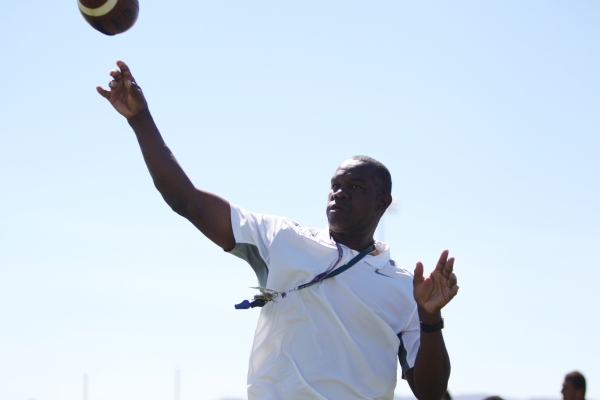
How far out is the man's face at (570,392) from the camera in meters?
11.4

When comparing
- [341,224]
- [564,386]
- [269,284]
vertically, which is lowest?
[564,386]

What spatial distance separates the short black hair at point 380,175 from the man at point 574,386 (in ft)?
20.2

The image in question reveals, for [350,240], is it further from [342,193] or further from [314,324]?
[314,324]

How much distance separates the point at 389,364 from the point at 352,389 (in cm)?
41

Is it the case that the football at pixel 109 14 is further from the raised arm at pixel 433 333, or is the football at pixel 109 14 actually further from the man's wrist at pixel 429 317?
the man's wrist at pixel 429 317

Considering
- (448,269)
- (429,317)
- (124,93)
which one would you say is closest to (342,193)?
(448,269)

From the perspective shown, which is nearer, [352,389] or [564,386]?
[352,389]

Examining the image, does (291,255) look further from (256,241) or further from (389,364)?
(389,364)

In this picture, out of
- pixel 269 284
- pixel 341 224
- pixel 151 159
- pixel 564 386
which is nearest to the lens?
pixel 151 159

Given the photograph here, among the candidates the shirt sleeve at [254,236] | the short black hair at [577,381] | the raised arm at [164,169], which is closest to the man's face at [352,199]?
the shirt sleeve at [254,236]

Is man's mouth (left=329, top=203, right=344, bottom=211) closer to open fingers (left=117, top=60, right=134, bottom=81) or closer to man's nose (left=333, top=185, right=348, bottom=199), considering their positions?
man's nose (left=333, top=185, right=348, bottom=199)

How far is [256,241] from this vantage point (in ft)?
17.8

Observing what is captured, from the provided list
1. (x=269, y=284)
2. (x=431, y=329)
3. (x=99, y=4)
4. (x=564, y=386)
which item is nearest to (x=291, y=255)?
(x=269, y=284)

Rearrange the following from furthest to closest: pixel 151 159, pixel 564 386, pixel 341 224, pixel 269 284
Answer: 1. pixel 564 386
2. pixel 341 224
3. pixel 269 284
4. pixel 151 159
